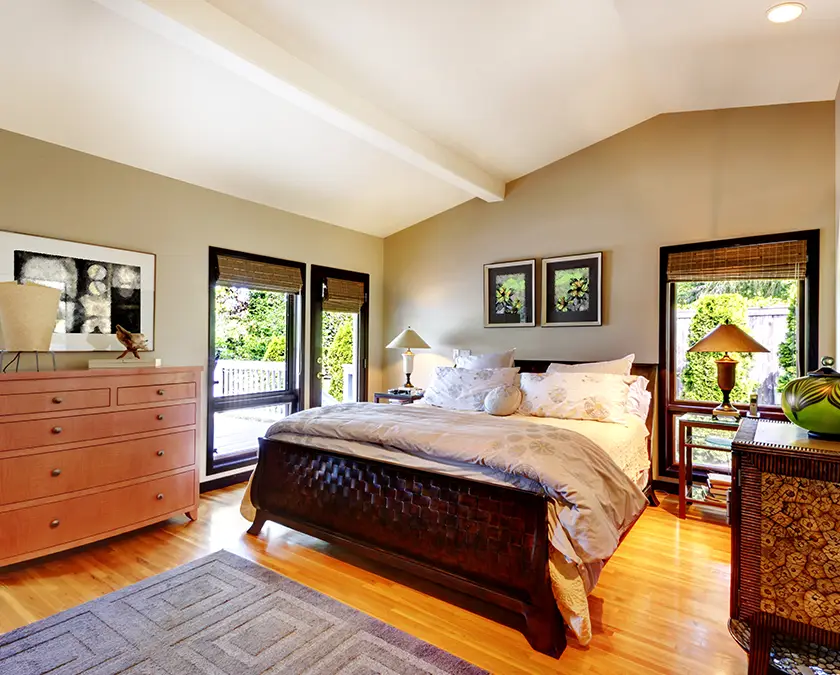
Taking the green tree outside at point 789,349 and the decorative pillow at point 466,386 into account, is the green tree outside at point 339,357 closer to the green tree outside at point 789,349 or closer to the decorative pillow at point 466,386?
the decorative pillow at point 466,386

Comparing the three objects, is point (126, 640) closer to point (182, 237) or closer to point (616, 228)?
point (182, 237)

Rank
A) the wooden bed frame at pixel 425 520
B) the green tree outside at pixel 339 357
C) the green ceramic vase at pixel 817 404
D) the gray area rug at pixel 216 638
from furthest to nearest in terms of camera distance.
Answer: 1. the green tree outside at pixel 339 357
2. the wooden bed frame at pixel 425 520
3. the gray area rug at pixel 216 638
4. the green ceramic vase at pixel 817 404

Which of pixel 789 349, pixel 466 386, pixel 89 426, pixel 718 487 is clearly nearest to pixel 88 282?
pixel 89 426

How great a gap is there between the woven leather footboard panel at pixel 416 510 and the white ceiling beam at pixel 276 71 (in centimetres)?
207

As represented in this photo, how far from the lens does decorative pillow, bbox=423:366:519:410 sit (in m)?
3.80

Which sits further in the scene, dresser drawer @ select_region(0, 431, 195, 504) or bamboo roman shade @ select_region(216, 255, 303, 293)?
bamboo roman shade @ select_region(216, 255, 303, 293)

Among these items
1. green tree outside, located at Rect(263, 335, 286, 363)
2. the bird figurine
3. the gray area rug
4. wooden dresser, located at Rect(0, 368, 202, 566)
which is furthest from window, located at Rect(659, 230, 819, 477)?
the bird figurine

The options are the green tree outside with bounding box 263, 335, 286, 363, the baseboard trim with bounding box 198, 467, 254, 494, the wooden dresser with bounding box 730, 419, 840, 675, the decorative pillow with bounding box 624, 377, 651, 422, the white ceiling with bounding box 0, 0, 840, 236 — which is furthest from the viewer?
the green tree outside with bounding box 263, 335, 286, 363

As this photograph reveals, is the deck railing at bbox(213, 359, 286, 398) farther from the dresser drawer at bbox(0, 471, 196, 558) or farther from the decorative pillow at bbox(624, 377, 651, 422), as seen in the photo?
the decorative pillow at bbox(624, 377, 651, 422)

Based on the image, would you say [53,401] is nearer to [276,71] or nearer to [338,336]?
[276,71]

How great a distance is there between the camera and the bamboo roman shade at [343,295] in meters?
4.95

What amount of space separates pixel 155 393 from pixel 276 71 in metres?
2.12

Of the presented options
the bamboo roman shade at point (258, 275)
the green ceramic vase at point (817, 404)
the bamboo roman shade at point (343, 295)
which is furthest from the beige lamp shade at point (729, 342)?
the bamboo roman shade at point (258, 275)

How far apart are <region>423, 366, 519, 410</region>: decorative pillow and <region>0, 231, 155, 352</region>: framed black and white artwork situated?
2235mm
